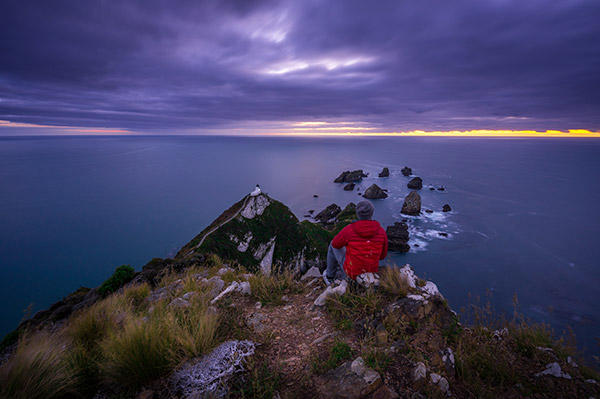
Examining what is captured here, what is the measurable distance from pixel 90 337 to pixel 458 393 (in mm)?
6241

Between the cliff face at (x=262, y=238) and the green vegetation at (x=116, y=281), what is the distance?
32.8ft

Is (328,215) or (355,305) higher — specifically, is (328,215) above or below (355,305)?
below

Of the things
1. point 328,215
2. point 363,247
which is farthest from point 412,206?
point 363,247

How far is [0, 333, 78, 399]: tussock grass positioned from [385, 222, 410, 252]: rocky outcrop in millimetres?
45729

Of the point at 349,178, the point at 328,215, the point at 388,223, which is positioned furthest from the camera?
the point at 349,178

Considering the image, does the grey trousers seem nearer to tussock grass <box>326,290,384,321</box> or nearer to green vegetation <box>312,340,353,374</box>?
tussock grass <box>326,290,384,321</box>

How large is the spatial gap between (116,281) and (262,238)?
16371mm

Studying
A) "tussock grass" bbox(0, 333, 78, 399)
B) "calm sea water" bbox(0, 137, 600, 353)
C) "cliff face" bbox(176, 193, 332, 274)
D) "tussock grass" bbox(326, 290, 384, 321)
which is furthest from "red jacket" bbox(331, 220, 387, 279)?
"cliff face" bbox(176, 193, 332, 274)

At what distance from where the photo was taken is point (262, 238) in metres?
28.6

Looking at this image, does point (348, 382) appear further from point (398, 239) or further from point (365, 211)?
point (398, 239)

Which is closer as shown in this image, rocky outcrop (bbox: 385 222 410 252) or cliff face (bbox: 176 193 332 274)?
cliff face (bbox: 176 193 332 274)

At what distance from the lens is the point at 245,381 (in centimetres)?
349

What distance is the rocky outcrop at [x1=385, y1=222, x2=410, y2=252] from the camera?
4506 cm

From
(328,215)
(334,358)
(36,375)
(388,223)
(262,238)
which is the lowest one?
(388,223)
